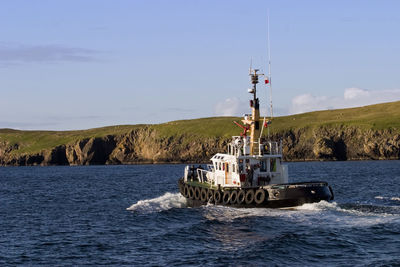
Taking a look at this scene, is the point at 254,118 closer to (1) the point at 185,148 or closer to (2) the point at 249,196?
(2) the point at 249,196

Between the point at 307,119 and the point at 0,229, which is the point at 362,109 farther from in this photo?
the point at 0,229

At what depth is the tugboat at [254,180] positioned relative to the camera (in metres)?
35.2

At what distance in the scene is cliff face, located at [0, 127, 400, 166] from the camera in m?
124

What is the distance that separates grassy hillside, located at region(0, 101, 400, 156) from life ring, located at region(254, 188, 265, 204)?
96.4 meters

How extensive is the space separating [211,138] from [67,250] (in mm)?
116366

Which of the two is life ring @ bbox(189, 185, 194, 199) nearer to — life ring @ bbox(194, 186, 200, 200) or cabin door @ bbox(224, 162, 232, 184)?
life ring @ bbox(194, 186, 200, 200)

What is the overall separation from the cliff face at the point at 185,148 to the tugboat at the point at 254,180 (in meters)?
87.5

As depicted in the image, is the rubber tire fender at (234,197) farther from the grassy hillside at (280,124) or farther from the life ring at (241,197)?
the grassy hillside at (280,124)

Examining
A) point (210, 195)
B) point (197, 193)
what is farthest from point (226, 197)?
point (197, 193)

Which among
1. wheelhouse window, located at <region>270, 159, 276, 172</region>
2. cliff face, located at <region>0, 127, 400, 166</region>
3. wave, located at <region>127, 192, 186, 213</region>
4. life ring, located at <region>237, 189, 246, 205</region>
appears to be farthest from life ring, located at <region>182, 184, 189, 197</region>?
cliff face, located at <region>0, 127, 400, 166</region>

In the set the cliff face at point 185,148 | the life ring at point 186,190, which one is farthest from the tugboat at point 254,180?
the cliff face at point 185,148

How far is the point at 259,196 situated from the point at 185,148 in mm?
108682

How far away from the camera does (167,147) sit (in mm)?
147750

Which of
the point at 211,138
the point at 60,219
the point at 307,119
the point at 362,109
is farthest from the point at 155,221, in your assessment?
the point at 362,109
